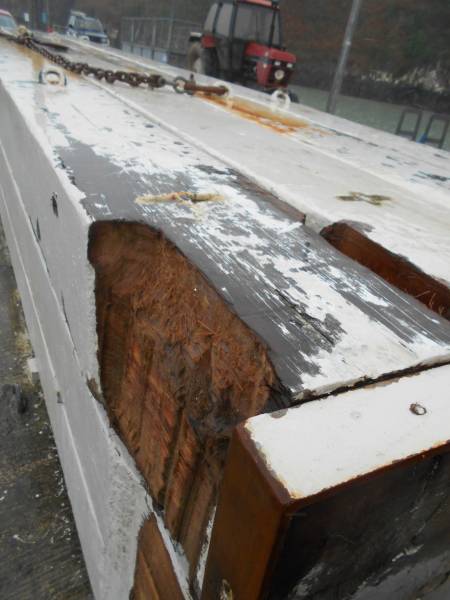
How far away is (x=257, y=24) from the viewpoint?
28.9 ft

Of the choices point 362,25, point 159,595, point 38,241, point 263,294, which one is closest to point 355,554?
point 263,294

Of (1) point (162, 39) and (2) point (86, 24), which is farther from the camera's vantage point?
(1) point (162, 39)

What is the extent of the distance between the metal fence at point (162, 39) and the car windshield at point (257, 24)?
36.6 ft

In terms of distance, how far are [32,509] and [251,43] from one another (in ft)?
30.4

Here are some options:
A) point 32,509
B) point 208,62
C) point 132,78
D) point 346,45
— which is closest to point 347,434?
point 32,509

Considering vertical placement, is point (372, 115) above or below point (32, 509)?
above

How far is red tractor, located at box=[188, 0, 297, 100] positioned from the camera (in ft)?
28.3

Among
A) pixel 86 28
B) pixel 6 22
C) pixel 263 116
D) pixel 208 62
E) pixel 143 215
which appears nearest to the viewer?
pixel 143 215

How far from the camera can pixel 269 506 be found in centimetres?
45

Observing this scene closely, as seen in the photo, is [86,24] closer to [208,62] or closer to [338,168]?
[208,62]

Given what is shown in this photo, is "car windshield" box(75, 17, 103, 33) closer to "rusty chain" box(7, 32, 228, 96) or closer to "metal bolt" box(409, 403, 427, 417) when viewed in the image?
"rusty chain" box(7, 32, 228, 96)

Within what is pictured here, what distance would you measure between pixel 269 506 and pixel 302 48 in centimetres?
4057

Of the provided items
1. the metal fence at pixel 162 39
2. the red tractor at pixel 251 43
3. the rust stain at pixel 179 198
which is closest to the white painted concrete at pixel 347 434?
the rust stain at pixel 179 198

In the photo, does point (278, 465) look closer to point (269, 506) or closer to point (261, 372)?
point (269, 506)
